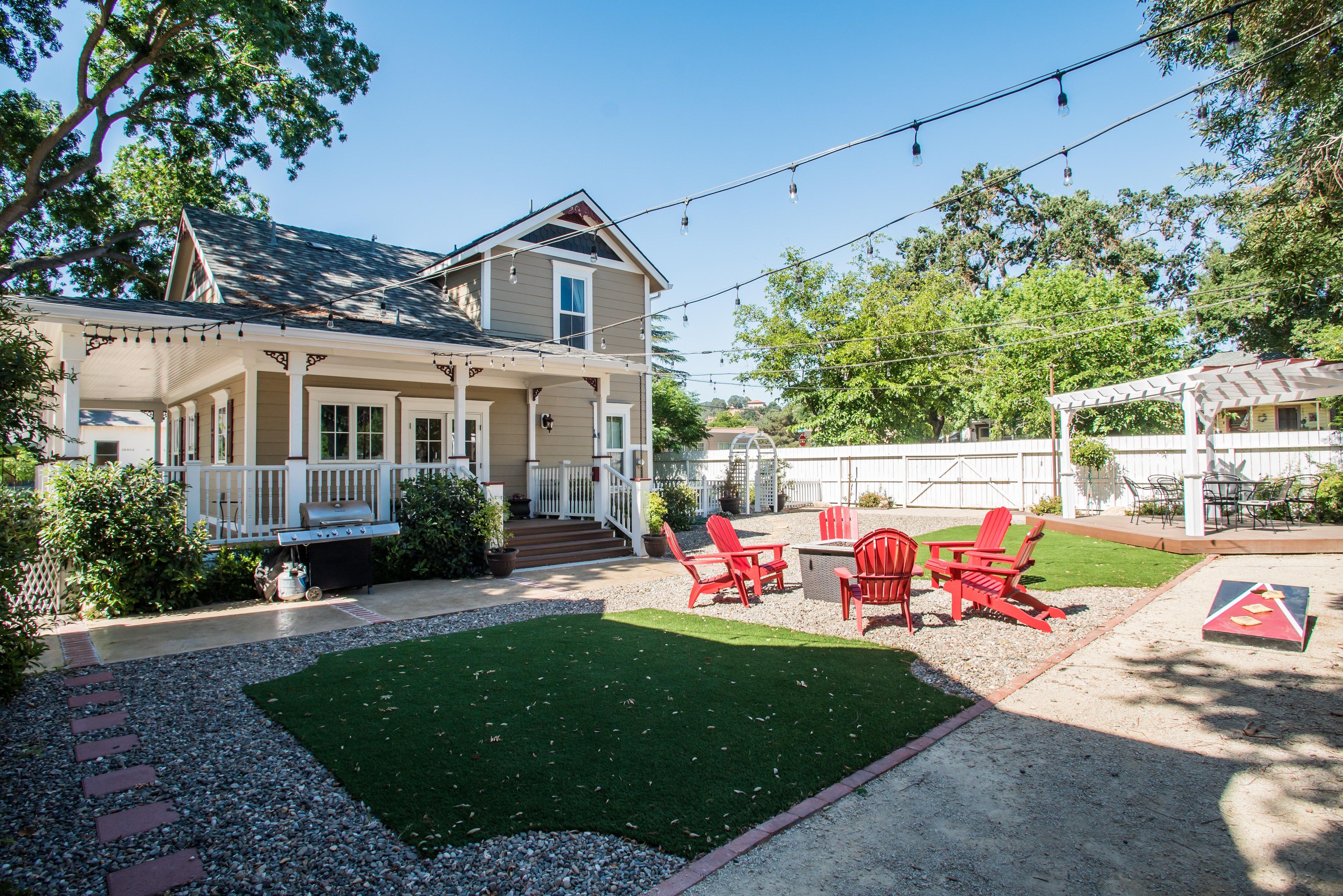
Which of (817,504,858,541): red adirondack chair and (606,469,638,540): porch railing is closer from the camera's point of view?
(817,504,858,541): red adirondack chair

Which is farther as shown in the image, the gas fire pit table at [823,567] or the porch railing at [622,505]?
the porch railing at [622,505]

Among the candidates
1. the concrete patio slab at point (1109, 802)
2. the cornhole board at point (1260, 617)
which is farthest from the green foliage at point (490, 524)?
the cornhole board at point (1260, 617)

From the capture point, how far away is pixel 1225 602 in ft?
20.8

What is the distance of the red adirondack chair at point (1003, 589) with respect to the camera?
21.8 ft

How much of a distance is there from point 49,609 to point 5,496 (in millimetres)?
2796

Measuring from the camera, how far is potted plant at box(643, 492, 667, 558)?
12.2m

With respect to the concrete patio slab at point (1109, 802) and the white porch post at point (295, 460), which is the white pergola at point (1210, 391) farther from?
the white porch post at point (295, 460)

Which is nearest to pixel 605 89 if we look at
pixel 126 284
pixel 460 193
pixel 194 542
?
pixel 460 193

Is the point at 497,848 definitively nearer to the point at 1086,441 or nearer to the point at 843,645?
the point at 843,645

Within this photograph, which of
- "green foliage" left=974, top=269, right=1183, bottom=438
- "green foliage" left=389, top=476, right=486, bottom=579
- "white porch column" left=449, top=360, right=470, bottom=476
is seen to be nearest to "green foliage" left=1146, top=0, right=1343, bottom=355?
"white porch column" left=449, top=360, right=470, bottom=476

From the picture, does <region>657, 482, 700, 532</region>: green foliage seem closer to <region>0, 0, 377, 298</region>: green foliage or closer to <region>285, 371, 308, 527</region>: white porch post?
<region>285, 371, 308, 527</region>: white porch post

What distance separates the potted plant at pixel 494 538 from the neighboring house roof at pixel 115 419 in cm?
2600

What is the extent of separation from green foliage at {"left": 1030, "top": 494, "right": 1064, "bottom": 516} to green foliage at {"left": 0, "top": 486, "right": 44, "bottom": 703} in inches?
720

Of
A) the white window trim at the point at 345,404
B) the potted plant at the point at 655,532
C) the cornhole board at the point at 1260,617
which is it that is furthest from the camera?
the potted plant at the point at 655,532
